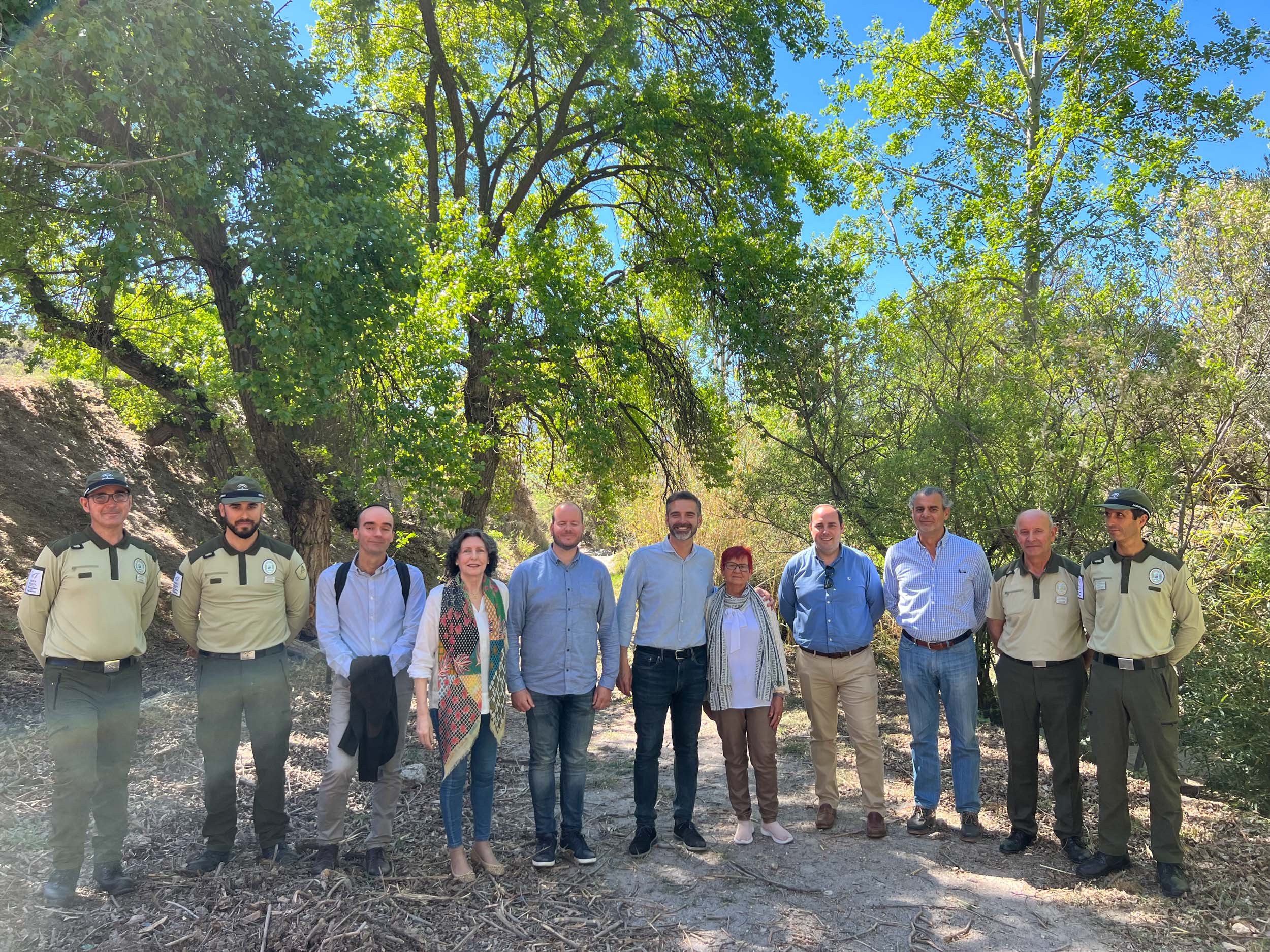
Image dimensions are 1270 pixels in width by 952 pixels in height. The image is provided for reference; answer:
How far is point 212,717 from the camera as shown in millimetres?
4336

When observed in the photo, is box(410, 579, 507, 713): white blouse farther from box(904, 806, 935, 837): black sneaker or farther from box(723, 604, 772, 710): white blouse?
box(904, 806, 935, 837): black sneaker

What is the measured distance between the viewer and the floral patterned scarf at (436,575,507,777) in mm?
4168

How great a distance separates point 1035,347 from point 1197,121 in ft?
46.9

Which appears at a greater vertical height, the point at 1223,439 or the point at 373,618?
the point at 1223,439

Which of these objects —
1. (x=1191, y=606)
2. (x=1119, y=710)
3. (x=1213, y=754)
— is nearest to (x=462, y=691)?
(x=1119, y=710)

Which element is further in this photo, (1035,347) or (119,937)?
(1035,347)

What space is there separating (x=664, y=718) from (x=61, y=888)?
2.95m

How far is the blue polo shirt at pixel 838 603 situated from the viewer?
5051mm

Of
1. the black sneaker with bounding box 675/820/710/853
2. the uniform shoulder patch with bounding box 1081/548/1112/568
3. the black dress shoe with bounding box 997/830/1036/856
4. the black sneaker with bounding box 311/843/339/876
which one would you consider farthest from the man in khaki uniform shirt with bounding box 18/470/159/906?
the uniform shoulder patch with bounding box 1081/548/1112/568

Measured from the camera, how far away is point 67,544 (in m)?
4.18

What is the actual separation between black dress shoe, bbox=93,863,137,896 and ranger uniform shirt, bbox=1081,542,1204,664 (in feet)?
16.1

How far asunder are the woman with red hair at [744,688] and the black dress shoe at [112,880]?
2977mm

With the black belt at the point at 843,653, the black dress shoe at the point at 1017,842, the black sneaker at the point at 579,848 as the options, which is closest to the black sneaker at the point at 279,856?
the black sneaker at the point at 579,848

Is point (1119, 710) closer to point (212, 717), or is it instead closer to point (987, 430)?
point (987, 430)
